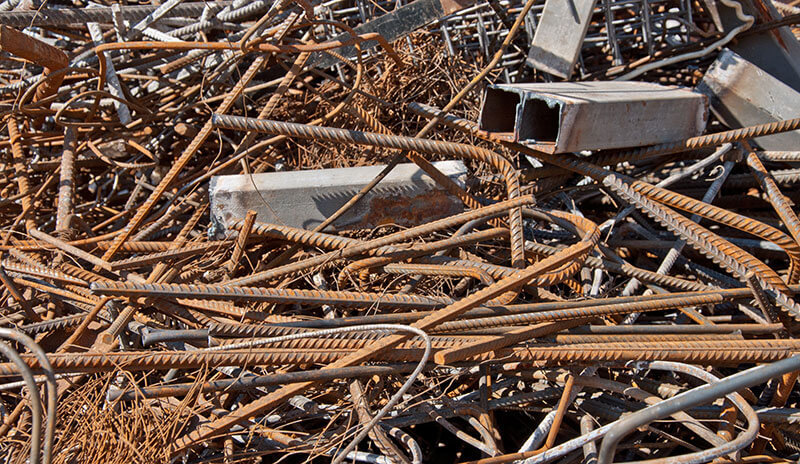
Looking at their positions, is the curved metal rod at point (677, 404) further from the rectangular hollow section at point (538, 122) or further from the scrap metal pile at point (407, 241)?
the rectangular hollow section at point (538, 122)

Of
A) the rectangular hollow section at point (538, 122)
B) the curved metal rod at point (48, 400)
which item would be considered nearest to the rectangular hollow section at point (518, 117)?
the rectangular hollow section at point (538, 122)

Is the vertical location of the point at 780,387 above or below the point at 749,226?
below

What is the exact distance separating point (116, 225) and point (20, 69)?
114 centimetres

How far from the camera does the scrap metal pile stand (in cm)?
170

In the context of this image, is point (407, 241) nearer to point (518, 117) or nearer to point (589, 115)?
point (518, 117)

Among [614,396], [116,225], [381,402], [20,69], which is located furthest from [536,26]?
[20,69]

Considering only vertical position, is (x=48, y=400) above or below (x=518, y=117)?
below

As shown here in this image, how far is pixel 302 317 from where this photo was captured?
6.64 ft

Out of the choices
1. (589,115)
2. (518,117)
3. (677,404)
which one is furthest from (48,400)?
(589,115)

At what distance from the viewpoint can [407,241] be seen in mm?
2230

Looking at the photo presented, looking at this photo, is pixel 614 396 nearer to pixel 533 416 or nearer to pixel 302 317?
pixel 533 416

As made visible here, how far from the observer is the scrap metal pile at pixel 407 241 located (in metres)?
1.70

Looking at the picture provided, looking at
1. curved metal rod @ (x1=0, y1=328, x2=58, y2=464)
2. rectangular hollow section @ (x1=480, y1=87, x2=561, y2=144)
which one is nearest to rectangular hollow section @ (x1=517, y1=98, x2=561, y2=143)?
rectangular hollow section @ (x1=480, y1=87, x2=561, y2=144)

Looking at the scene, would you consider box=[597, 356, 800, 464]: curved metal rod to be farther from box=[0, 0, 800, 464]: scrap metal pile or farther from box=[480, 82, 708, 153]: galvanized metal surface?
box=[480, 82, 708, 153]: galvanized metal surface
